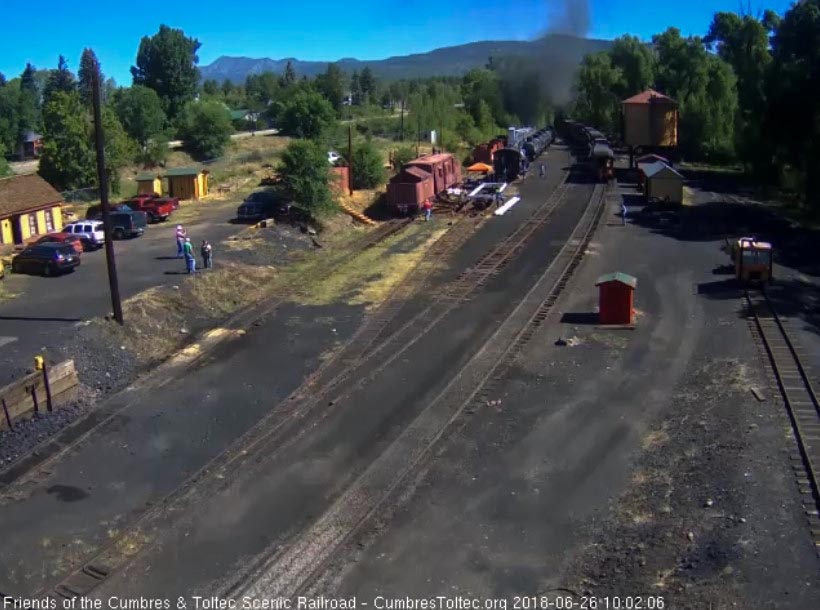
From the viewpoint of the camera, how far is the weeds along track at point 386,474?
12250 millimetres

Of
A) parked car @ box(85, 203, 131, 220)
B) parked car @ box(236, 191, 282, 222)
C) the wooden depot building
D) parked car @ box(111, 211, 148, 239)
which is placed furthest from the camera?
the wooden depot building

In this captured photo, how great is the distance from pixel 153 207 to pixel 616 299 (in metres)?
28.7

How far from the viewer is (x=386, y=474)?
15539 millimetres

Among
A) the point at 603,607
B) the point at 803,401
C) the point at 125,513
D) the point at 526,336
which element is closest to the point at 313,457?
the point at 125,513

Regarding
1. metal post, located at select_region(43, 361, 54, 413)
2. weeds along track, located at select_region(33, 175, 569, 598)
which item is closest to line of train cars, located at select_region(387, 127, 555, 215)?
weeds along track, located at select_region(33, 175, 569, 598)

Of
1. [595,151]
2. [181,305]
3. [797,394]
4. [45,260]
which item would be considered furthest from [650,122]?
[797,394]

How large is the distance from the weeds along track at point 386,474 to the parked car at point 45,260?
17307mm

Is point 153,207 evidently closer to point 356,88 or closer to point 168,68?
point 168,68

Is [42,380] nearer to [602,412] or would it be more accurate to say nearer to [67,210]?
[602,412]

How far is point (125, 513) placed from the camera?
571 inches

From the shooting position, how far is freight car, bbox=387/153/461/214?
149 feet

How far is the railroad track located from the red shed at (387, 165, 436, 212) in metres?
21.6

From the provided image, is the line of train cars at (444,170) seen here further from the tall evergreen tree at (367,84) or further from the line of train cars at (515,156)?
the tall evergreen tree at (367,84)
